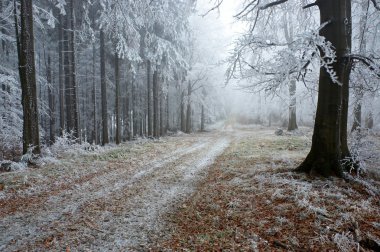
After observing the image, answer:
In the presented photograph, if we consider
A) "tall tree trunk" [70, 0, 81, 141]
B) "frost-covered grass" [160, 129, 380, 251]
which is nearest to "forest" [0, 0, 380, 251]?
"frost-covered grass" [160, 129, 380, 251]

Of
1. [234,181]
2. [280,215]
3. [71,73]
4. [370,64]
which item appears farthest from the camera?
[71,73]

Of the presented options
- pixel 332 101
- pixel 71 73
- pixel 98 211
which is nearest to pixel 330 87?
pixel 332 101

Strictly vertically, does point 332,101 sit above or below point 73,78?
below

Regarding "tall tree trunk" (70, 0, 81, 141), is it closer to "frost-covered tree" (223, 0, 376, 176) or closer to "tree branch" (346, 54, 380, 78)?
"frost-covered tree" (223, 0, 376, 176)

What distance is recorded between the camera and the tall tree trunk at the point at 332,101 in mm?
6926

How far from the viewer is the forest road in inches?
176

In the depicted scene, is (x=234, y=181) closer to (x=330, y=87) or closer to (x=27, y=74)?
(x=330, y=87)

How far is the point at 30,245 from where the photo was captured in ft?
14.1

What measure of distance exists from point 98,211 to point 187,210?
6.73 ft

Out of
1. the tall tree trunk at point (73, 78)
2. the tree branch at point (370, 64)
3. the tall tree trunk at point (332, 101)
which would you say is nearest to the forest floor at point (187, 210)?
the tall tree trunk at point (332, 101)

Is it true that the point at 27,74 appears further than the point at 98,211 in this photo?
Yes

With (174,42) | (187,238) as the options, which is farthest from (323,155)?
(174,42)

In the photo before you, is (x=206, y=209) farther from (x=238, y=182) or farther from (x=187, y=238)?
(x=238, y=182)

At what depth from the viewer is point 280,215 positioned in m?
5.21
